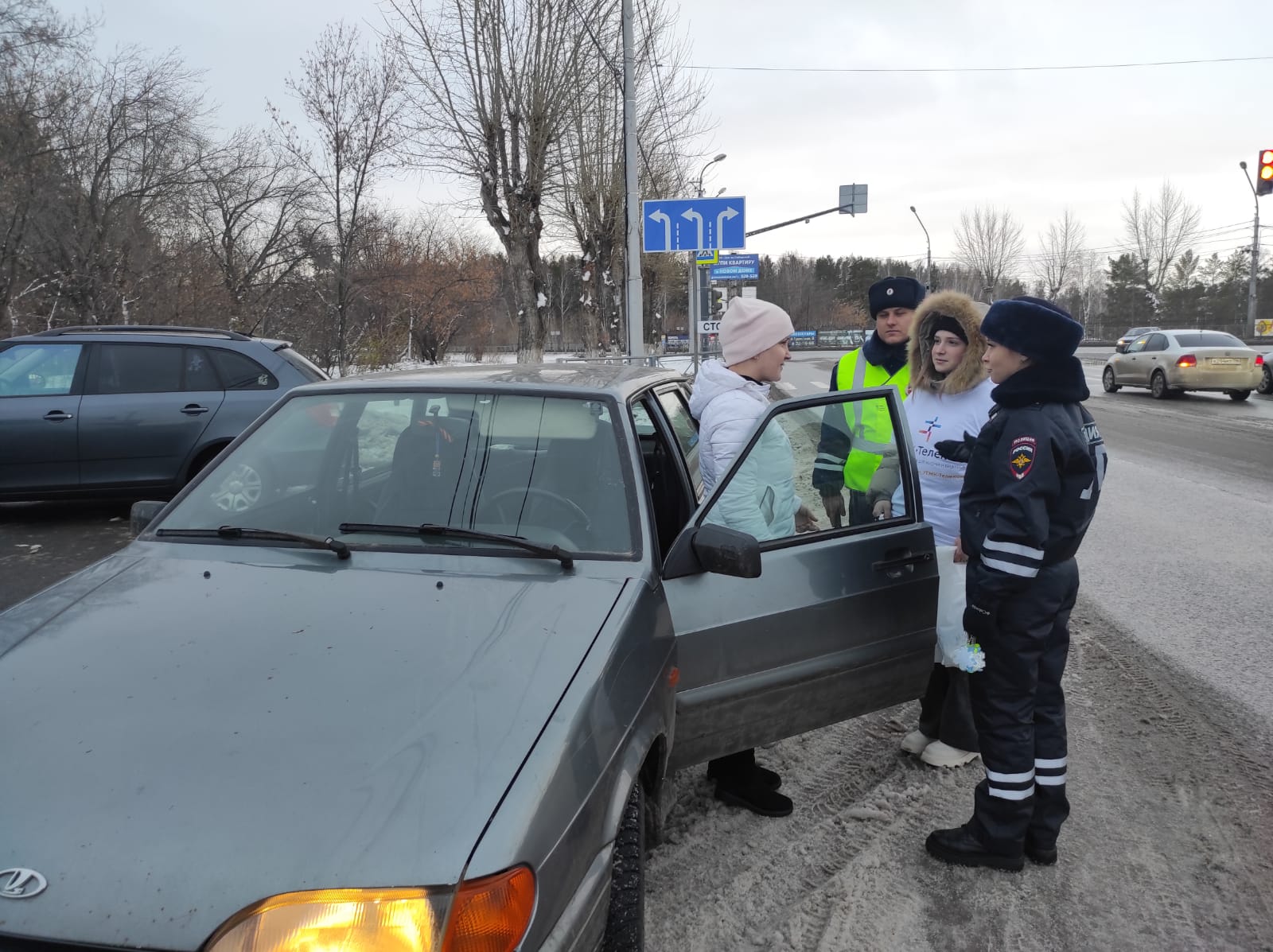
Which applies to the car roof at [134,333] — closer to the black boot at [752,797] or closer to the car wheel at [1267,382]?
the black boot at [752,797]

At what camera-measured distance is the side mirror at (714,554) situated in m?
2.46

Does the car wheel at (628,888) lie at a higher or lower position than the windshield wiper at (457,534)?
lower

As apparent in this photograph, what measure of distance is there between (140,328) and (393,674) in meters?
7.17

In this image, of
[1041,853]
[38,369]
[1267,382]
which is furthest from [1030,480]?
[1267,382]

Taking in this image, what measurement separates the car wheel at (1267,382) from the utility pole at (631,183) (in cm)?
1460

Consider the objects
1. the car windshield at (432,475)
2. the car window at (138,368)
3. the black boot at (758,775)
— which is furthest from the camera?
the car window at (138,368)

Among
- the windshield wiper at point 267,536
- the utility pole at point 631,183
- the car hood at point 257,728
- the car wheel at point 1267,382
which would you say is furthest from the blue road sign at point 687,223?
the car wheel at point 1267,382

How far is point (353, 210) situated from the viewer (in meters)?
16.0

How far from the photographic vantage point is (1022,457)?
2.69m

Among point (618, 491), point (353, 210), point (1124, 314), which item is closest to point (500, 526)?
point (618, 491)

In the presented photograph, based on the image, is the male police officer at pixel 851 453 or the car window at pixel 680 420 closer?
the male police officer at pixel 851 453

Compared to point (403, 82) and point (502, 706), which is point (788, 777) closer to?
point (502, 706)

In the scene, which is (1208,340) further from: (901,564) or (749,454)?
(749,454)

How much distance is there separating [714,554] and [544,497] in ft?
1.86
